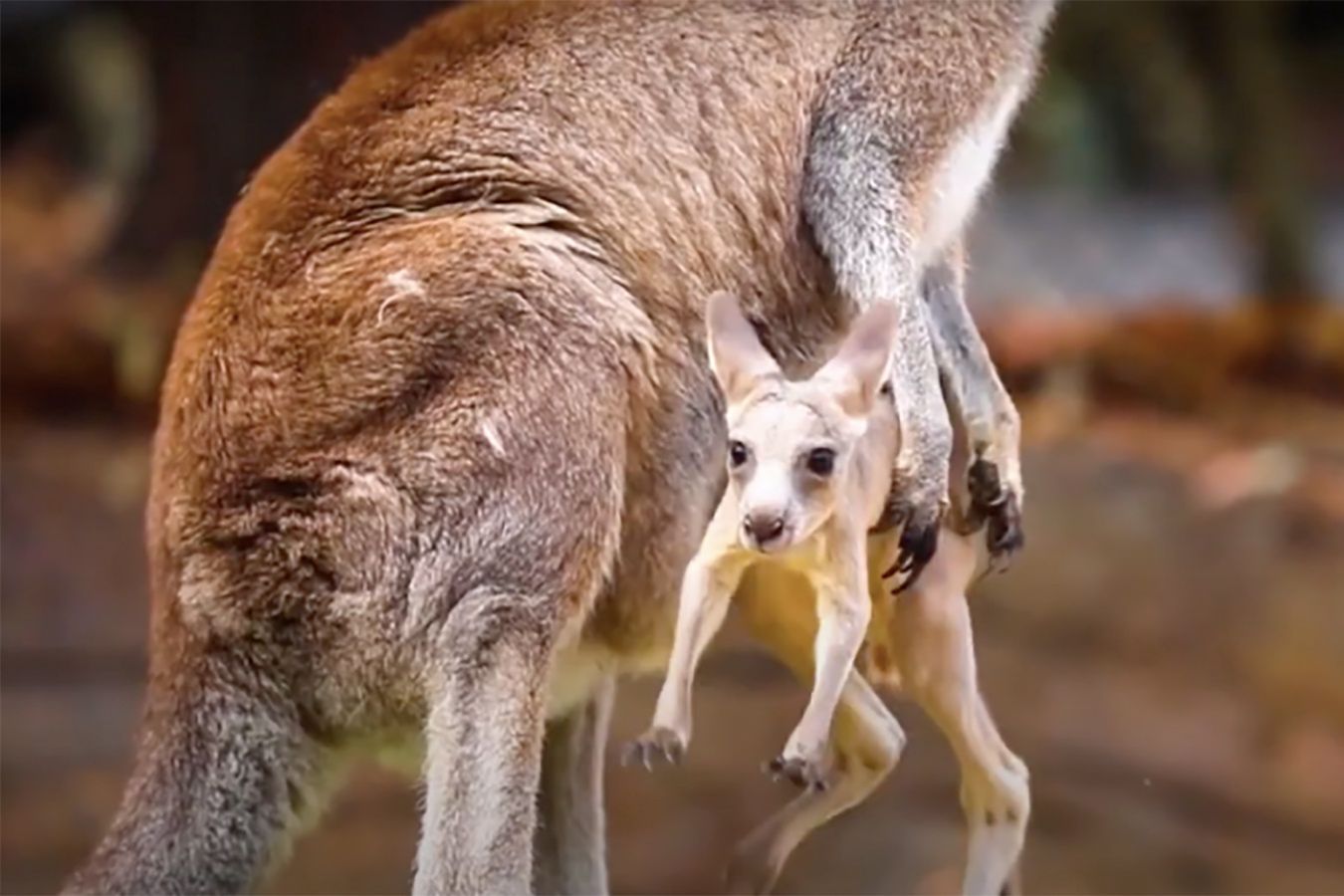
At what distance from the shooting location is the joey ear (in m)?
2.28

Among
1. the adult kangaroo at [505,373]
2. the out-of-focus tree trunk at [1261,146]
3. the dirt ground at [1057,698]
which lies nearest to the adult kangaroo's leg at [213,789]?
the adult kangaroo at [505,373]

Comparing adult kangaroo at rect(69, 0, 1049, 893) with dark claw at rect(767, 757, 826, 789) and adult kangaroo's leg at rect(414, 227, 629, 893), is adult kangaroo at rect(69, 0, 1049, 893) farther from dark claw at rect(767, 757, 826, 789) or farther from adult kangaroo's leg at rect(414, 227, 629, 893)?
dark claw at rect(767, 757, 826, 789)

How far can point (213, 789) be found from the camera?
257 centimetres

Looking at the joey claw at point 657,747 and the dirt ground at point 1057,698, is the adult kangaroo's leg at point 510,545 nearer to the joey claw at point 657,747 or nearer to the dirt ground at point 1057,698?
the joey claw at point 657,747

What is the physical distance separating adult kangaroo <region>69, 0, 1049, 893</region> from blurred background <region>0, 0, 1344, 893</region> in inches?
20.2

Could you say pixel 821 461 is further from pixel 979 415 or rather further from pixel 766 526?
pixel 979 415

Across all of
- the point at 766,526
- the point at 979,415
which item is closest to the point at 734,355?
the point at 766,526

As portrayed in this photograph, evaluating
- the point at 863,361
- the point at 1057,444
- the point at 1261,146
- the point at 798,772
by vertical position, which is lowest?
the point at 798,772

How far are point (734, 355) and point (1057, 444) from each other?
3327mm

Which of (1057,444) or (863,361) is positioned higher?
(1057,444)

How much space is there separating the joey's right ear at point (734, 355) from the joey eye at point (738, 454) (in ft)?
0.20

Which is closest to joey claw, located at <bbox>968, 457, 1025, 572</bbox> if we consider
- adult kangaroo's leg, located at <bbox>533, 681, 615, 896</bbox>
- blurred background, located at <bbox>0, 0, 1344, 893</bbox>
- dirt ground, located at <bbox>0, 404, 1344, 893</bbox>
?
dirt ground, located at <bbox>0, 404, 1344, 893</bbox>

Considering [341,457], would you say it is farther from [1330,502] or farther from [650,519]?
[1330,502]

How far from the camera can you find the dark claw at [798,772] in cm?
230
